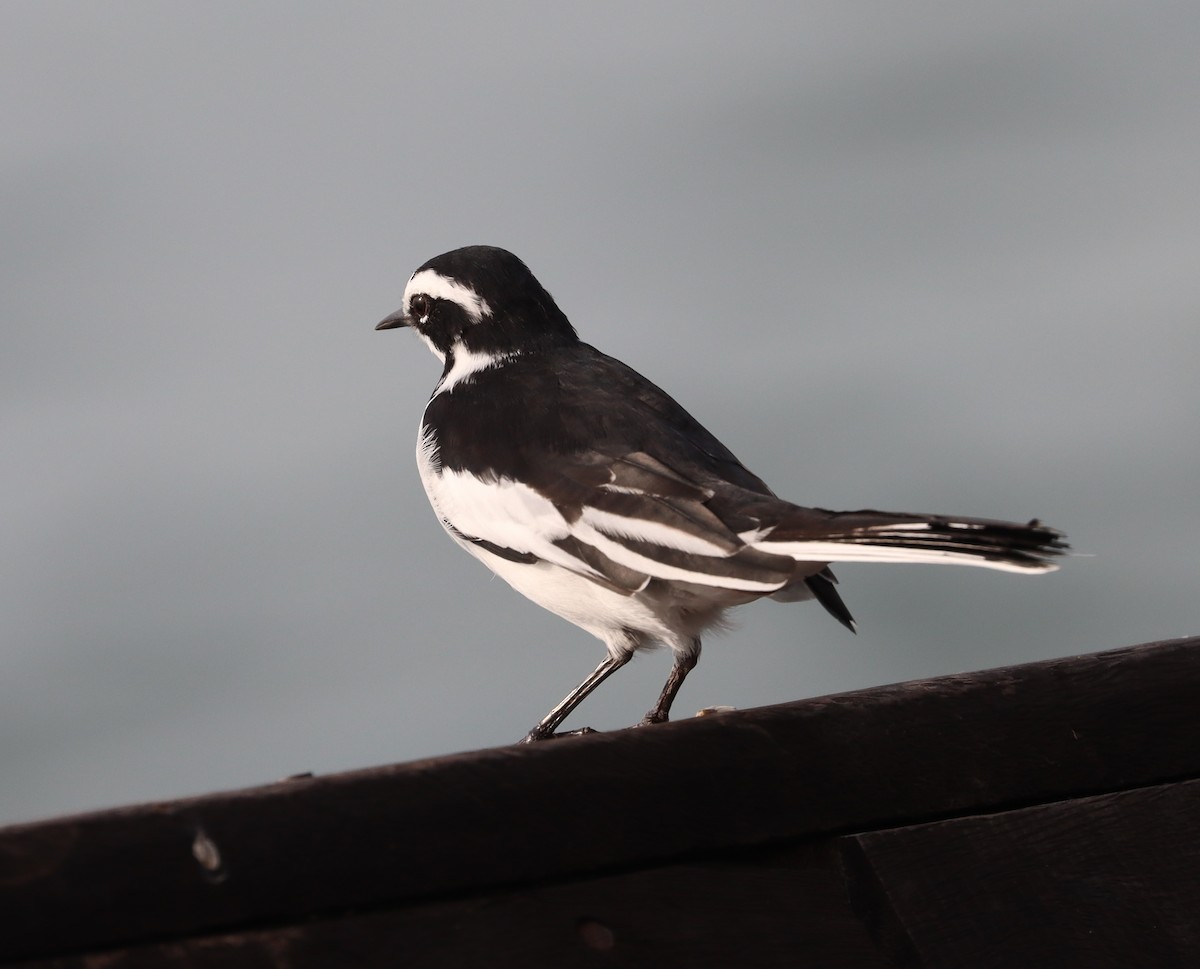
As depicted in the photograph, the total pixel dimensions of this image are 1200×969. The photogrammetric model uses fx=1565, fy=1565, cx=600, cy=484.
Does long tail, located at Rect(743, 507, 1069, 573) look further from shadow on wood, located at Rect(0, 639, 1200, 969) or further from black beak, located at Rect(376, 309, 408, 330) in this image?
black beak, located at Rect(376, 309, 408, 330)

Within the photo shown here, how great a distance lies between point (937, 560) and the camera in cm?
371

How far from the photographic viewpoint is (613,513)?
546cm

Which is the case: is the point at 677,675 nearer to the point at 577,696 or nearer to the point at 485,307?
the point at 577,696

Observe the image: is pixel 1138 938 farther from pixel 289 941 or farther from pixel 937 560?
pixel 289 941

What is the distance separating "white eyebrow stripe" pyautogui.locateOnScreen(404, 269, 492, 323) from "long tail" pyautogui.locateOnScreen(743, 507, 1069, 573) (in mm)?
3179

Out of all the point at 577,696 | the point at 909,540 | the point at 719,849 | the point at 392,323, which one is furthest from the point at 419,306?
the point at 719,849

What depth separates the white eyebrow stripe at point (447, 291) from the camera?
7703mm

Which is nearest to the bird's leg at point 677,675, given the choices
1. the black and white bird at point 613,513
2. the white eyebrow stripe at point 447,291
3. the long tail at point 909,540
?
the black and white bird at point 613,513

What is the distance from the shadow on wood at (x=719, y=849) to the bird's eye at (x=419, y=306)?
5311mm

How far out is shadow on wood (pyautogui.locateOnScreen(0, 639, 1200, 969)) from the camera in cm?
241

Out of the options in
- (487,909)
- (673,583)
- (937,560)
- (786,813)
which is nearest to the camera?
(487,909)

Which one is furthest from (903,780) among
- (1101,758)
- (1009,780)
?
(1101,758)

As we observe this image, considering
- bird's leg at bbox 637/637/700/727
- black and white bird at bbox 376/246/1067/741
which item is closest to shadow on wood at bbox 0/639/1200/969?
black and white bird at bbox 376/246/1067/741

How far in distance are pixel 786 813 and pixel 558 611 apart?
319 centimetres
